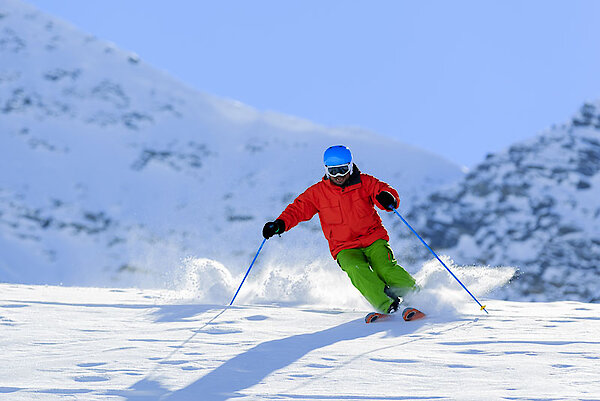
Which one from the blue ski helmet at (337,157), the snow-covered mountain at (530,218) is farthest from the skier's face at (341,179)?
the snow-covered mountain at (530,218)

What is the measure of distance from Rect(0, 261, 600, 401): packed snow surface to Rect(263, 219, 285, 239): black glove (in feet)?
2.10

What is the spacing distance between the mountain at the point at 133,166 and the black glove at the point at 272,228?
44.5 feet

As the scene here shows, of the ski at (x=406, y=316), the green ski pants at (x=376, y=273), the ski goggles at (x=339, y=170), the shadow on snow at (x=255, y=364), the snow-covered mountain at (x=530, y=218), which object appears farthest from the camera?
the snow-covered mountain at (x=530, y=218)

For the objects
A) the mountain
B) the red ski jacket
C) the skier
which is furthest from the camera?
the mountain

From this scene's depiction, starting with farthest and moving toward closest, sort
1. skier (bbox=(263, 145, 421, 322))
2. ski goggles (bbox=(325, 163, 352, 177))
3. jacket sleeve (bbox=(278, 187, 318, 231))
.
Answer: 1. jacket sleeve (bbox=(278, 187, 318, 231))
2. ski goggles (bbox=(325, 163, 352, 177))
3. skier (bbox=(263, 145, 421, 322))

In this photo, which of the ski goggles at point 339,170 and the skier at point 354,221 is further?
the ski goggles at point 339,170

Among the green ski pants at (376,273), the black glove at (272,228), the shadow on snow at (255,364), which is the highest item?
the black glove at (272,228)

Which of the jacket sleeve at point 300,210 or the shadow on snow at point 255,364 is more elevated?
the jacket sleeve at point 300,210

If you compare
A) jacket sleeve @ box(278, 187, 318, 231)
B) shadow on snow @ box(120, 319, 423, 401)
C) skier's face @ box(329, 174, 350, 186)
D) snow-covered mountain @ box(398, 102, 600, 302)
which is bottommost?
shadow on snow @ box(120, 319, 423, 401)

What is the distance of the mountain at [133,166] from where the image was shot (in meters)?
24.7

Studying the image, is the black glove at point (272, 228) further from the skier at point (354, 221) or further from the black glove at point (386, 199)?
the black glove at point (386, 199)

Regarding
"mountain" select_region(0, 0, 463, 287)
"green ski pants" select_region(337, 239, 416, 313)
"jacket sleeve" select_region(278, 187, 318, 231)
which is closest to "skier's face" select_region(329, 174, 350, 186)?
"jacket sleeve" select_region(278, 187, 318, 231)

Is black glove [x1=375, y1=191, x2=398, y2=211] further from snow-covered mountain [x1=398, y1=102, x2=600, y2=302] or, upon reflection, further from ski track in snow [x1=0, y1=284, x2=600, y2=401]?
snow-covered mountain [x1=398, y1=102, x2=600, y2=302]

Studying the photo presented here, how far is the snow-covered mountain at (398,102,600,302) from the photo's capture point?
1264 inches
